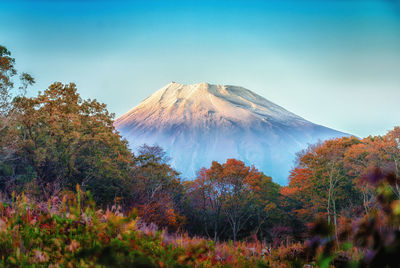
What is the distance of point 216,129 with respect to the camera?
183500mm

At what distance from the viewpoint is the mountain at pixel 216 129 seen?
172500 millimetres

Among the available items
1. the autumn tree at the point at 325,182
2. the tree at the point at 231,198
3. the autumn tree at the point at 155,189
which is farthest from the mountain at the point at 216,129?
the autumn tree at the point at 155,189

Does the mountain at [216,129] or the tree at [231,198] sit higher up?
the mountain at [216,129]

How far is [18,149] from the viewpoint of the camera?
50.2 feet

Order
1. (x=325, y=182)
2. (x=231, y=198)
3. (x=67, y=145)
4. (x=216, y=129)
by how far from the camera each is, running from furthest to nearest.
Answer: (x=216, y=129) → (x=231, y=198) → (x=325, y=182) → (x=67, y=145)

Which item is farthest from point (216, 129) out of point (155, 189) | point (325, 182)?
point (155, 189)

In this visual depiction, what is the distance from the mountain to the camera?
172500 millimetres

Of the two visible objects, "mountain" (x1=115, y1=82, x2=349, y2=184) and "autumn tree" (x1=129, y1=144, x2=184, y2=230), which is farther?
"mountain" (x1=115, y1=82, x2=349, y2=184)

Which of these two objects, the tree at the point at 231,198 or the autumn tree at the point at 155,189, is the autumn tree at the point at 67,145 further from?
the tree at the point at 231,198

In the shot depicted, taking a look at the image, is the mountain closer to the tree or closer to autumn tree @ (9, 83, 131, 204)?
the tree

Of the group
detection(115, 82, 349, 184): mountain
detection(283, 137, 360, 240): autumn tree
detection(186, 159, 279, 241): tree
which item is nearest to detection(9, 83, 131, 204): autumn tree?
detection(186, 159, 279, 241): tree

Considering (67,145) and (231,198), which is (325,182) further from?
(67,145)

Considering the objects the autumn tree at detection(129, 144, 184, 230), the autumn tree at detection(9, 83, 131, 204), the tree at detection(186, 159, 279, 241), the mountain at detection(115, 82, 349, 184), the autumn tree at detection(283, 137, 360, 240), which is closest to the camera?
the autumn tree at detection(9, 83, 131, 204)

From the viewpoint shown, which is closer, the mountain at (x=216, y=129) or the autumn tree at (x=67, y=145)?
the autumn tree at (x=67, y=145)
